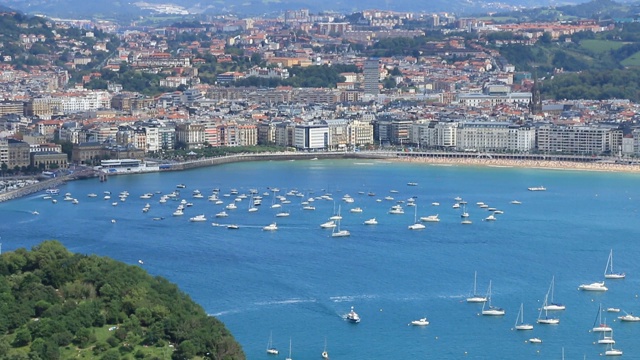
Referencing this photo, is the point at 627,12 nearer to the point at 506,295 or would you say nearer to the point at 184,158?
the point at 184,158

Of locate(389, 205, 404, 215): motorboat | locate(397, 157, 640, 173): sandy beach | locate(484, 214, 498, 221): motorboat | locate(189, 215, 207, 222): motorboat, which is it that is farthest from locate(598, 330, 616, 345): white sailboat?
locate(397, 157, 640, 173): sandy beach

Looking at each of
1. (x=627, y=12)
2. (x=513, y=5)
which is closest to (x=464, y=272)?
(x=627, y=12)

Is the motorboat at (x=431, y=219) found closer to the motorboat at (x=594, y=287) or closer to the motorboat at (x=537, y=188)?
the motorboat at (x=537, y=188)

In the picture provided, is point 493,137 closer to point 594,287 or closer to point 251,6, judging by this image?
point 594,287

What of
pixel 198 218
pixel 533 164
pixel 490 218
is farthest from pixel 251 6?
pixel 490 218

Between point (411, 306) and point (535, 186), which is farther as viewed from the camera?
point (535, 186)
